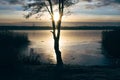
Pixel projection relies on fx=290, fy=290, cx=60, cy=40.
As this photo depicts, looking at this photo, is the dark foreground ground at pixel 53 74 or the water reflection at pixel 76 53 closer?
the dark foreground ground at pixel 53 74

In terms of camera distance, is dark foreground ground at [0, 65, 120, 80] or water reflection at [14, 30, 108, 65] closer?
dark foreground ground at [0, 65, 120, 80]

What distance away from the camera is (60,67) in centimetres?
1975

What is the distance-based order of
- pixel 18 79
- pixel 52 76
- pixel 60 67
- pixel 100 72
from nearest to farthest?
pixel 18 79
pixel 52 76
pixel 100 72
pixel 60 67

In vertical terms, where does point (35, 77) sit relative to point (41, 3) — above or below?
below

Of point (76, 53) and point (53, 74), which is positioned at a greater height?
point (53, 74)

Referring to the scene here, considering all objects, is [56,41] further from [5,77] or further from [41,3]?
[5,77]

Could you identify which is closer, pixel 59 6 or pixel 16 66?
pixel 16 66

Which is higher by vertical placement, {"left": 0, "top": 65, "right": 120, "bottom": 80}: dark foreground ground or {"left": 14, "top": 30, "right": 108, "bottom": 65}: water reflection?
{"left": 0, "top": 65, "right": 120, "bottom": 80}: dark foreground ground

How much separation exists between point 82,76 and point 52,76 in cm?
174

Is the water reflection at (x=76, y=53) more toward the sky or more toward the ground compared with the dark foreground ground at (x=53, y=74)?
more toward the ground

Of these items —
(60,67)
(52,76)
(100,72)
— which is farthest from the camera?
(60,67)

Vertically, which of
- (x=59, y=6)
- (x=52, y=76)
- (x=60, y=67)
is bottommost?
(x=60, y=67)

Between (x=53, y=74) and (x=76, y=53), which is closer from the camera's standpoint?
(x=53, y=74)

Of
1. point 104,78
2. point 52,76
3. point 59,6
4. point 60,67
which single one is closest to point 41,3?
point 59,6
